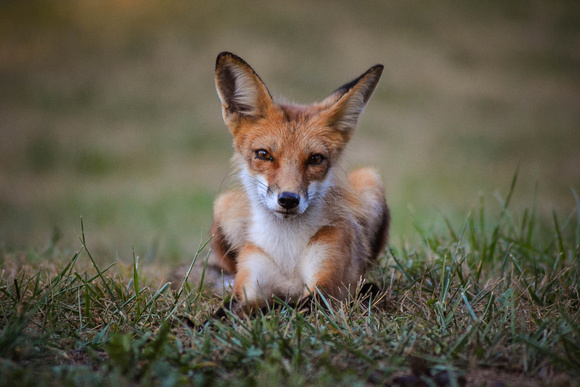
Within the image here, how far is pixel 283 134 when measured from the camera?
3.98 m

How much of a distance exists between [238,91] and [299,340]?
7.44ft

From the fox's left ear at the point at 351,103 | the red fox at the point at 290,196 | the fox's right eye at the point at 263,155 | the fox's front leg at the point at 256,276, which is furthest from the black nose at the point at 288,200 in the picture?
the fox's left ear at the point at 351,103

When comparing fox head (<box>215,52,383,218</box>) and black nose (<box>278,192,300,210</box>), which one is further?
fox head (<box>215,52,383,218</box>)

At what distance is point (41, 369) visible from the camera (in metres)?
2.61

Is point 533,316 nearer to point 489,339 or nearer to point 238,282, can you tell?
point 489,339

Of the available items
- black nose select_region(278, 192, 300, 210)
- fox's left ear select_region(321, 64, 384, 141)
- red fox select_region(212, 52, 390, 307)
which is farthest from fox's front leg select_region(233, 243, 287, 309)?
fox's left ear select_region(321, 64, 384, 141)

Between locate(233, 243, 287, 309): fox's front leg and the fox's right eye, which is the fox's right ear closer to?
the fox's right eye

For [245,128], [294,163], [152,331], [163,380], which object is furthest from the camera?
[245,128]

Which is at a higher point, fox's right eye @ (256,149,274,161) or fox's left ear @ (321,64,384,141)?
fox's left ear @ (321,64,384,141)

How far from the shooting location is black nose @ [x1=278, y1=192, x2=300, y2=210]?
3596 mm

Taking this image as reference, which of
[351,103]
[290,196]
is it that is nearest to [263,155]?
[290,196]

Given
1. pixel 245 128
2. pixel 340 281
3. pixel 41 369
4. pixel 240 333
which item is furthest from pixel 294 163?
pixel 41 369

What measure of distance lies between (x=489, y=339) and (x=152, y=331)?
214 centimetres

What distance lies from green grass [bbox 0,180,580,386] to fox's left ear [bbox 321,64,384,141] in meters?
1.47
